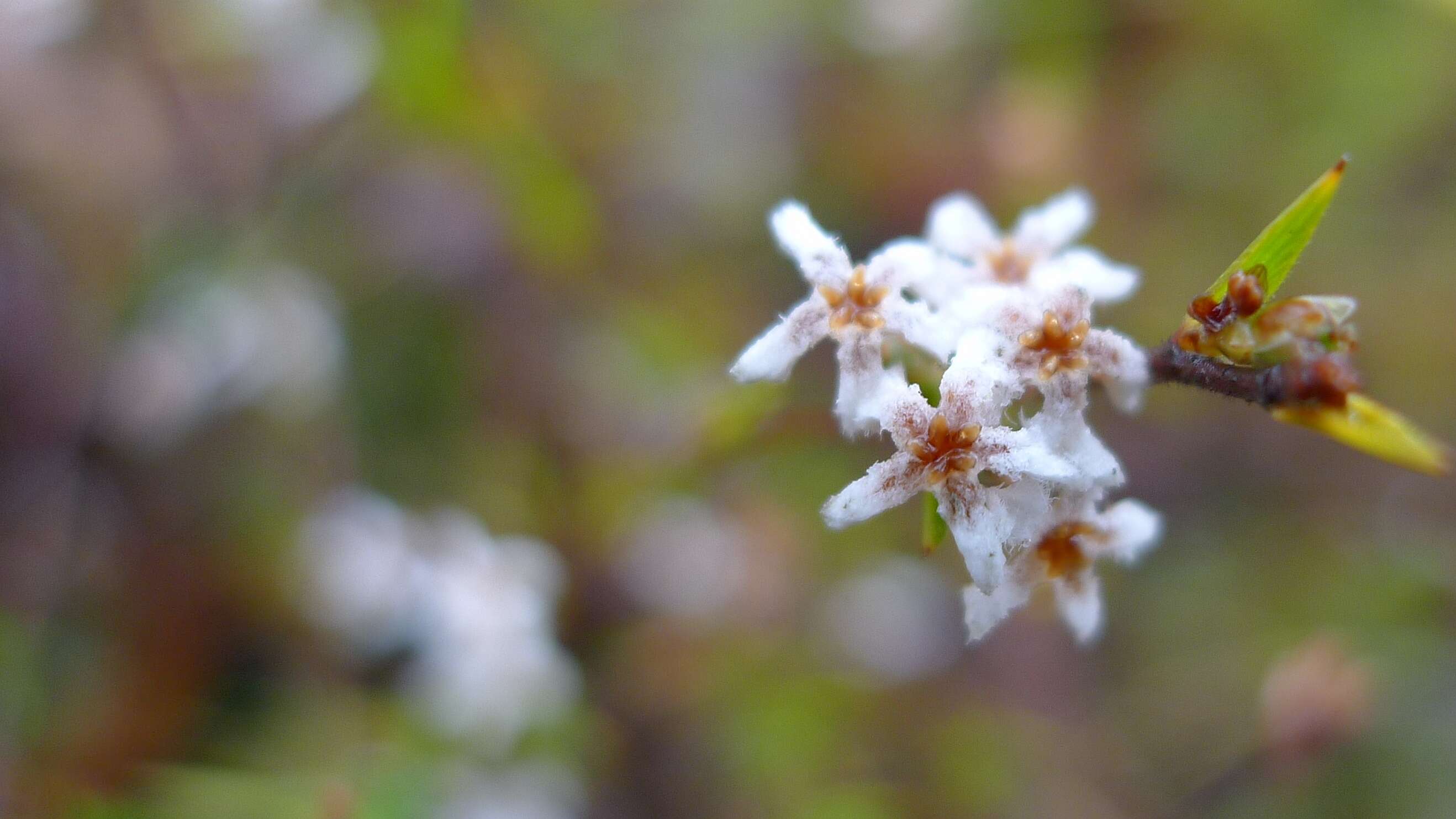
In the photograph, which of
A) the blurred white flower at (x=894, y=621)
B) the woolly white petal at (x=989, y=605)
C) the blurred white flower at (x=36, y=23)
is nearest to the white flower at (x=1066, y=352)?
the woolly white petal at (x=989, y=605)

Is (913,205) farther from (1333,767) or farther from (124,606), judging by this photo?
(124,606)

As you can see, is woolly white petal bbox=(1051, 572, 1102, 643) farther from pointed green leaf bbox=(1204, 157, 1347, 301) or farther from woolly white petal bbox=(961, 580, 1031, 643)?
pointed green leaf bbox=(1204, 157, 1347, 301)

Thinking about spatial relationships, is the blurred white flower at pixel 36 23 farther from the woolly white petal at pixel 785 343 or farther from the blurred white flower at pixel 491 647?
the woolly white petal at pixel 785 343

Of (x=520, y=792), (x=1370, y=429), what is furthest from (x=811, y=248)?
(x=520, y=792)

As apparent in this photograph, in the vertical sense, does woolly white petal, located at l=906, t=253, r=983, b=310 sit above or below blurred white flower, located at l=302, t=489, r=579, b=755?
below

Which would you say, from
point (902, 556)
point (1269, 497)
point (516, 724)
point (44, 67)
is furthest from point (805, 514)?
point (44, 67)

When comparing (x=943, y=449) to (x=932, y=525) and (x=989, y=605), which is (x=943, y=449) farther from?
(x=989, y=605)

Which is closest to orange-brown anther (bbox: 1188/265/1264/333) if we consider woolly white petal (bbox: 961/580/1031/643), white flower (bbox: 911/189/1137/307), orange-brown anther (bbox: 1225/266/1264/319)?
orange-brown anther (bbox: 1225/266/1264/319)
